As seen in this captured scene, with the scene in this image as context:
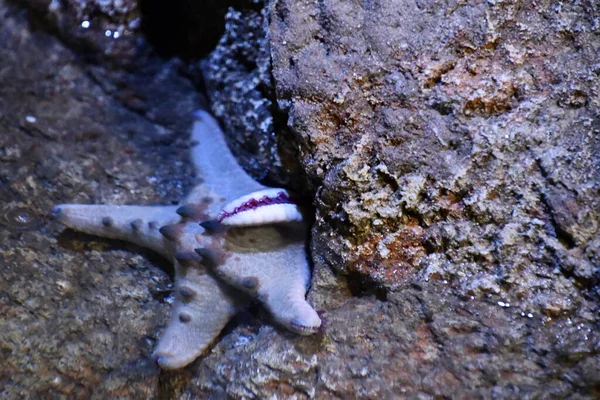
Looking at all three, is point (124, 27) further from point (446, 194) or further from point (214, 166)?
point (446, 194)

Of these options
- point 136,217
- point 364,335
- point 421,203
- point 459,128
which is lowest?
point 136,217

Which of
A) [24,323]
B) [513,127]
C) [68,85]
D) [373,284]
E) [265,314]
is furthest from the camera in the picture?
[68,85]

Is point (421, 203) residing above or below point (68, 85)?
above

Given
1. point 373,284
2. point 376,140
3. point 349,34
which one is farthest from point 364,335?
point 349,34

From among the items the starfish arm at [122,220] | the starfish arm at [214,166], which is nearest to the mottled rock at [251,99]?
the starfish arm at [214,166]

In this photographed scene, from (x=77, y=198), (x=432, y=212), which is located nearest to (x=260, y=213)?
(x=432, y=212)

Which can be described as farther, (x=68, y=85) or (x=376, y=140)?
(x=68, y=85)

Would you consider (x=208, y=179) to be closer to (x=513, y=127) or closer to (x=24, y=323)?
(x=24, y=323)
